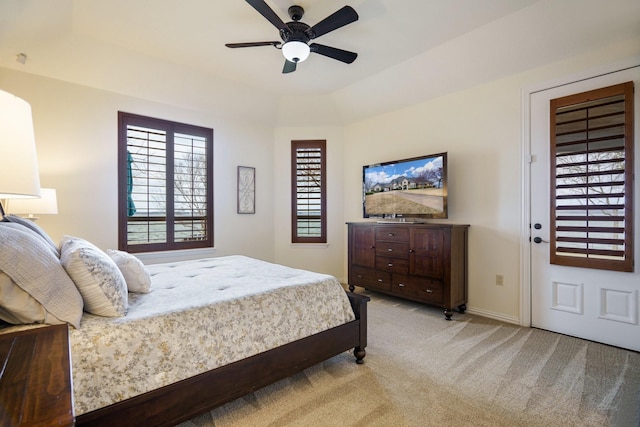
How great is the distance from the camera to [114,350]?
133 centimetres

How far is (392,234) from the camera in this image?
12.4 feet

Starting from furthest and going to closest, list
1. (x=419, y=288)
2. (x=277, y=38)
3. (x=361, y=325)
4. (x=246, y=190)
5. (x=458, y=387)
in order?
(x=246, y=190) < (x=419, y=288) < (x=277, y=38) < (x=361, y=325) < (x=458, y=387)

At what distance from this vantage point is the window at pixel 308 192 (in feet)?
16.5

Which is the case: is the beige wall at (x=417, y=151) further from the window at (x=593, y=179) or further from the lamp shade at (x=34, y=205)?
the lamp shade at (x=34, y=205)

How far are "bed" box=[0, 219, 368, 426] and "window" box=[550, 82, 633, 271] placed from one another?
2139 mm

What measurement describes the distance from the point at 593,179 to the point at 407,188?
5.78ft

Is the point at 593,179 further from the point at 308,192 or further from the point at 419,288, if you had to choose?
the point at 308,192

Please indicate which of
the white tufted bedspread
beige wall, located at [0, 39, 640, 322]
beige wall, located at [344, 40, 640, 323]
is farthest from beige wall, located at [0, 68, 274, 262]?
beige wall, located at [344, 40, 640, 323]

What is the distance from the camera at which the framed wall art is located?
4621 millimetres

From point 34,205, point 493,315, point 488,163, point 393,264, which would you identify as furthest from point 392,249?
point 34,205

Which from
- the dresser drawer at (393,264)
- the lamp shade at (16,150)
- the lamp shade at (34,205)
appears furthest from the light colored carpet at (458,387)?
the lamp shade at (34,205)

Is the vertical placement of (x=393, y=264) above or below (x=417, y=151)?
below

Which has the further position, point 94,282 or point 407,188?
point 407,188

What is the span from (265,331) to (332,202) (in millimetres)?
3361
